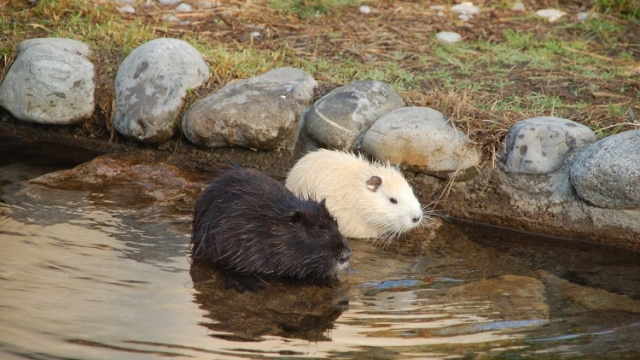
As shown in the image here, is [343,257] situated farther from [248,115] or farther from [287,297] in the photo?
[248,115]

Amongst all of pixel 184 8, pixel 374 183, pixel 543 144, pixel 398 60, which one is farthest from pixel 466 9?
pixel 374 183

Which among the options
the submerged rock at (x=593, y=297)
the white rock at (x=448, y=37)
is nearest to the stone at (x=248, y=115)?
the white rock at (x=448, y=37)

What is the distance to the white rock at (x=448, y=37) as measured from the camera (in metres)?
8.84

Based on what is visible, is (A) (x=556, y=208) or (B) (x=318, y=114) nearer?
(A) (x=556, y=208)

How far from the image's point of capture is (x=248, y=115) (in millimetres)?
6840

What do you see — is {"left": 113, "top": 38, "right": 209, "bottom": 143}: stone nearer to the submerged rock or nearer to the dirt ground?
the dirt ground

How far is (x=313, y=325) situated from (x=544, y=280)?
1721 mm

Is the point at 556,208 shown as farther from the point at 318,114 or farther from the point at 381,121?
the point at 318,114

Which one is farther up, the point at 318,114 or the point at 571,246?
the point at 318,114

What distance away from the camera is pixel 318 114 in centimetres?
684

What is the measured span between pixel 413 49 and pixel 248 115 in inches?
98.6

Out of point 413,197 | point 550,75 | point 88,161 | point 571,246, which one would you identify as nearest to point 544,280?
point 571,246

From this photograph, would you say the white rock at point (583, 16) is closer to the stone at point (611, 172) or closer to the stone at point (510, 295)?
the stone at point (611, 172)

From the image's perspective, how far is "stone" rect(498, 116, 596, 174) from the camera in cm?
620
